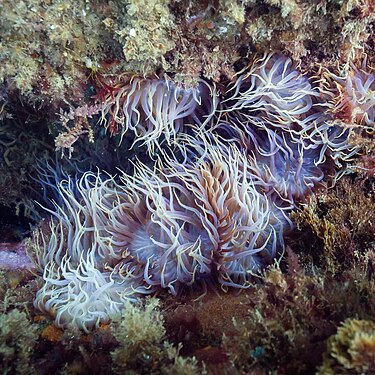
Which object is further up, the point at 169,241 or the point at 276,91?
the point at 276,91

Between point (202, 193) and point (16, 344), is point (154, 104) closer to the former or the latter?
point (202, 193)

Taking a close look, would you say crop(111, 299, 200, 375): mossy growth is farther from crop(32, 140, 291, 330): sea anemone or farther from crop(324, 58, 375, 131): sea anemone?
crop(324, 58, 375, 131): sea anemone

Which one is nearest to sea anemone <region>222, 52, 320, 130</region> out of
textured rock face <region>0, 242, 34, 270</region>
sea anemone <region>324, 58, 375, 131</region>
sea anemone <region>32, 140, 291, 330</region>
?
sea anemone <region>324, 58, 375, 131</region>

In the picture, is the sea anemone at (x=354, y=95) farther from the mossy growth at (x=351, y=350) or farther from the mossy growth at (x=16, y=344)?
the mossy growth at (x=16, y=344)

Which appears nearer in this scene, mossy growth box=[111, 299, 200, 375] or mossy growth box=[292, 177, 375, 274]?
mossy growth box=[111, 299, 200, 375]

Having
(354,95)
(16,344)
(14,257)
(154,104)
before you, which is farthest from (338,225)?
(14,257)

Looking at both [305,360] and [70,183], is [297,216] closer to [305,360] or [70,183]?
[305,360]

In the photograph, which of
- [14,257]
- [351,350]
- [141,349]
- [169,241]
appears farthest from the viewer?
[14,257]

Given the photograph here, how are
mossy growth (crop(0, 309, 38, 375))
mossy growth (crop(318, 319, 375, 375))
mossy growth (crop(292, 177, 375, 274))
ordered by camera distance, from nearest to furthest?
mossy growth (crop(318, 319, 375, 375)) → mossy growth (crop(0, 309, 38, 375)) → mossy growth (crop(292, 177, 375, 274))
